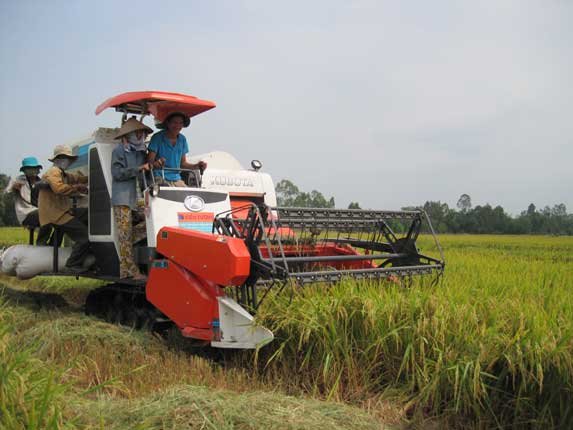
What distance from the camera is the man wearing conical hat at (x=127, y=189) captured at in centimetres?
547

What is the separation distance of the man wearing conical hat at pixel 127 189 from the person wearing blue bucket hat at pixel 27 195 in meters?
2.16

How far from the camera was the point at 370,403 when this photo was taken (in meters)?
3.69

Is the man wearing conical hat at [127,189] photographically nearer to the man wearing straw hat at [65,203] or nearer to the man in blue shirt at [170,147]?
the man in blue shirt at [170,147]

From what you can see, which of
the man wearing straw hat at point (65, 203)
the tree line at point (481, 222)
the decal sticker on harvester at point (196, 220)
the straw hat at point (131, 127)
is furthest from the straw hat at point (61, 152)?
the tree line at point (481, 222)

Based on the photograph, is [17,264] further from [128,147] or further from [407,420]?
[407,420]

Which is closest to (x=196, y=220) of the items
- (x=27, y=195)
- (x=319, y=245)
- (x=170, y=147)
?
(x=170, y=147)

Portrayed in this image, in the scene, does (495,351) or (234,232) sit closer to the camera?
(495,351)

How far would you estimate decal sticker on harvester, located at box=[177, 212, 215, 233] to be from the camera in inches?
210

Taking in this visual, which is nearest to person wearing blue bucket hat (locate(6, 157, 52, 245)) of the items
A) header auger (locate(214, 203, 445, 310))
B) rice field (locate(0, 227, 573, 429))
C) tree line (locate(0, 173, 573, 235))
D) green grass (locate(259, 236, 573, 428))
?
rice field (locate(0, 227, 573, 429))

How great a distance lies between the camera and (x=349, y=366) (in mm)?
3977

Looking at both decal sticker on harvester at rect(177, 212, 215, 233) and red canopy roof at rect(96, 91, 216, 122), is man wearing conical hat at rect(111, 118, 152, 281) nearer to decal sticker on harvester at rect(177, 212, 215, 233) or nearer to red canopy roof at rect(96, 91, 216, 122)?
red canopy roof at rect(96, 91, 216, 122)

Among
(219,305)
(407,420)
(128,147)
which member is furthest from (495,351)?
(128,147)

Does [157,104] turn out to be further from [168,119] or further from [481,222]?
[481,222]

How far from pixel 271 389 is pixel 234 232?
4.56 ft
